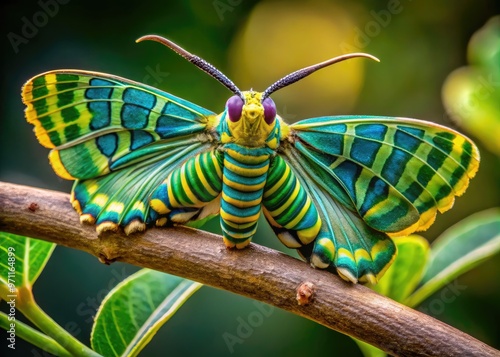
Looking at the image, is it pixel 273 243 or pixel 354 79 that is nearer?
pixel 273 243

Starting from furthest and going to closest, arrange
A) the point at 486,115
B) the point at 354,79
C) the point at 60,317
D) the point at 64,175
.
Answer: the point at 354,79 → the point at 60,317 → the point at 486,115 → the point at 64,175

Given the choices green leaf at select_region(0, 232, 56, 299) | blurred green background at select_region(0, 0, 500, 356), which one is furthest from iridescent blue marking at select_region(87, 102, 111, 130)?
blurred green background at select_region(0, 0, 500, 356)

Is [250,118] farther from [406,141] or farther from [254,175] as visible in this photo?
[406,141]

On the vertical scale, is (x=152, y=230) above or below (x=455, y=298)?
below

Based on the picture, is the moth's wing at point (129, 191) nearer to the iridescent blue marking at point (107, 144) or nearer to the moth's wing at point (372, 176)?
the iridescent blue marking at point (107, 144)

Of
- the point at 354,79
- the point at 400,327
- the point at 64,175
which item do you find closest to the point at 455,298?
the point at 354,79

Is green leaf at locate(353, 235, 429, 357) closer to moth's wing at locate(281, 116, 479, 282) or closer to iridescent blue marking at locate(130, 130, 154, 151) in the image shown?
moth's wing at locate(281, 116, 479, 282)

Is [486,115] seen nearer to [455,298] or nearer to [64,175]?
[455,298]

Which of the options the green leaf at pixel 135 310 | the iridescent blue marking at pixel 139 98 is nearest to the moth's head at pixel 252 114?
the iridescent blue marking at pixel 139 98
